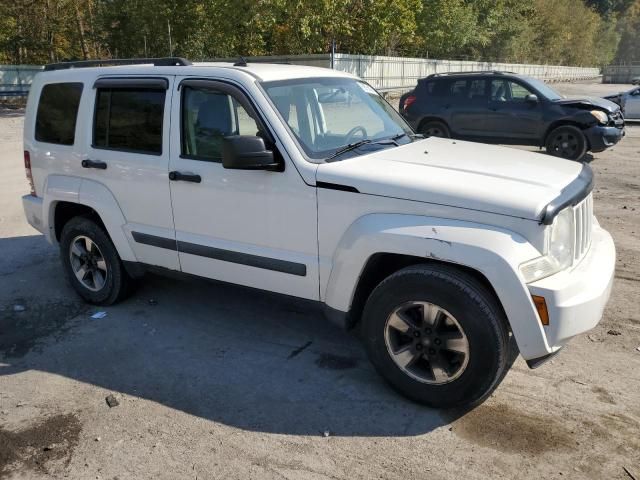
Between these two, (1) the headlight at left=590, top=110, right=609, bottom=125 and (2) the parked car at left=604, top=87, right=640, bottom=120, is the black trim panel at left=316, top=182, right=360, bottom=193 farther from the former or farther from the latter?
(2) the parked car at left=604, top=87, right=640, bottom=120

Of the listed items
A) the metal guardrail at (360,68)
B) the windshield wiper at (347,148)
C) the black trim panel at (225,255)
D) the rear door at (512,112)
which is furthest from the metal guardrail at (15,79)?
the windshield wiper at (347,148)

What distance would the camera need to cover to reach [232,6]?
21375 millimetres

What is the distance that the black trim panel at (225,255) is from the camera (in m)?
3.76

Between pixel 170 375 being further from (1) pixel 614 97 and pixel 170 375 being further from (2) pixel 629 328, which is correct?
(1) pixel 614 97

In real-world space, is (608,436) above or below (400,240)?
below

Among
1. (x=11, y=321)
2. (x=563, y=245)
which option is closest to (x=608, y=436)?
(x=563, y=245)

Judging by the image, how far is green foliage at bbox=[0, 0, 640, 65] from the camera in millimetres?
22656

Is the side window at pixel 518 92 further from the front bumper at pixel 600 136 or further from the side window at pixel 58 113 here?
the side window at pixel 58 113

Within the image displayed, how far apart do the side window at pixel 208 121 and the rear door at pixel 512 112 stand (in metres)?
9.60

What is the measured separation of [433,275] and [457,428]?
2.94ft

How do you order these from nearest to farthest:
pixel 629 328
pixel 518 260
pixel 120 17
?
1. pixel 518 260
2. pixel 629 328
3. pixel 120 17

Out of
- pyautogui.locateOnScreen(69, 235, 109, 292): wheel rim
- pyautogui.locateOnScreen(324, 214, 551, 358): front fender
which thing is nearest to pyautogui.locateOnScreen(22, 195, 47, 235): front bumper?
pyautogui.locateOnScreen(69, 235, 109, 292): wheel rim

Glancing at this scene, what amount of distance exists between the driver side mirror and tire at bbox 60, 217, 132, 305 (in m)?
1.85

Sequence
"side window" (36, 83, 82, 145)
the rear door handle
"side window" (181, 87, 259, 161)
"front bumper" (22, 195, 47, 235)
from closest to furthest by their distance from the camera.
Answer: "side window" (181, 87, 259, 161), the rear door handle, "side window" (36, 83, 82, 145), "front bumper" (22, 195, 47, 235)
